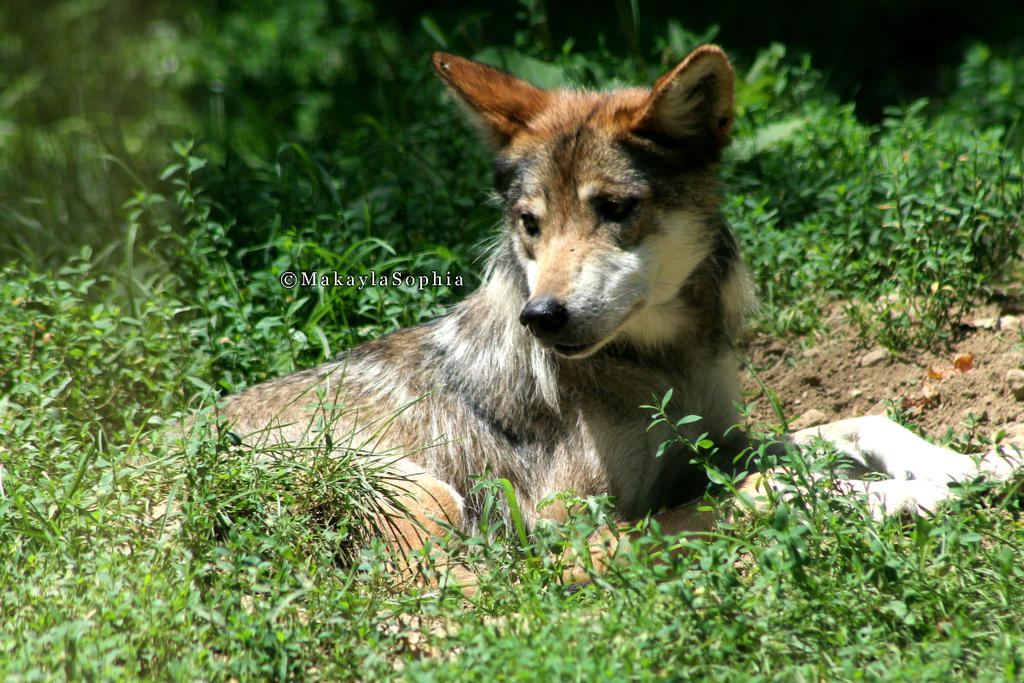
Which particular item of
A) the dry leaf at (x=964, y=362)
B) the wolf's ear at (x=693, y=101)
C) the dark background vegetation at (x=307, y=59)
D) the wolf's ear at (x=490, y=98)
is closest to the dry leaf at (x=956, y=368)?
the dry leaf at (x=964, y=362)

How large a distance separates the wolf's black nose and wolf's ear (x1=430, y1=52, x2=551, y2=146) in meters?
0.93

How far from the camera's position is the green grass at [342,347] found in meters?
2.66

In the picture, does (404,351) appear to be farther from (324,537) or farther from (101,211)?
(101,211)

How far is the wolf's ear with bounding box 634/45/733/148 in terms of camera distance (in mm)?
3566

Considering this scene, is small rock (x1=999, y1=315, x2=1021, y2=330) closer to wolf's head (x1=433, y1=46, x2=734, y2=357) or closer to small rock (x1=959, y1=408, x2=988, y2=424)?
small rock (x1=959, y1=408, x2=988, y2=424)

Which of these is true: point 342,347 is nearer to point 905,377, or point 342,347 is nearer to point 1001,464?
point 905,377

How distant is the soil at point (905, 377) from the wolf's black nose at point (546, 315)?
4.05ft

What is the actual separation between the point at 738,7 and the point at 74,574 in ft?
24.0

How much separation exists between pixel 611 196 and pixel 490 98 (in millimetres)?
748

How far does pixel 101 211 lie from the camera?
6.09 metres

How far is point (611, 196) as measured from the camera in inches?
147

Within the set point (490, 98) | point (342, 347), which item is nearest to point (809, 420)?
point (490, 98)

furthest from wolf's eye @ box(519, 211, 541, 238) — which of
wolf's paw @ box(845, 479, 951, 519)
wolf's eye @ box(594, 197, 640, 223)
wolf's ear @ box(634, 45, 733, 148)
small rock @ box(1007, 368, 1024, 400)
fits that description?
small rock @ box(1007, 368, 1024, 400)

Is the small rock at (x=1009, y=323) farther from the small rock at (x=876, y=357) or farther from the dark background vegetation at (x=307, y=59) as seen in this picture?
the dark background vegetation at (x=307, y=59)
